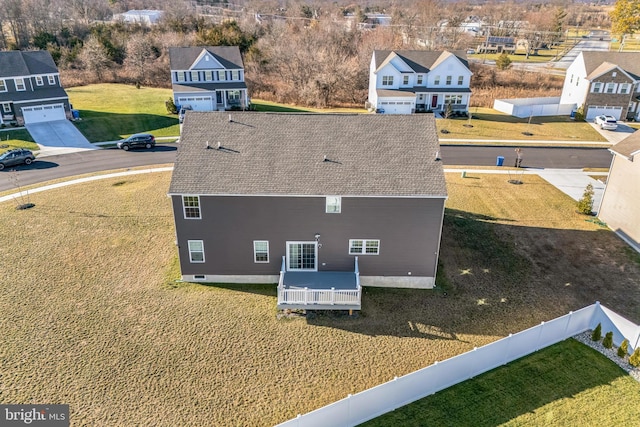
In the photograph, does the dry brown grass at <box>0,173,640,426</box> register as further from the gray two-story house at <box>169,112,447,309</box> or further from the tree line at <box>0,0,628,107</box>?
the tree line at <box>0,0,628,107</box>

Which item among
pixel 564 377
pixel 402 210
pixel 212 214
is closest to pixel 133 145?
pixel 212 214

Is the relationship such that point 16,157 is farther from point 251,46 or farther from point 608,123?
point 608,123

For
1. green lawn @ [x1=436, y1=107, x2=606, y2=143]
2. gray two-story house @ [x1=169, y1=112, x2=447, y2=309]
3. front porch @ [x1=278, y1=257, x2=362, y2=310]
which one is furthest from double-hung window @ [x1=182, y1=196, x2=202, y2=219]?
green lawn @ [x1=436, y1=107, x2=606, y2=143]

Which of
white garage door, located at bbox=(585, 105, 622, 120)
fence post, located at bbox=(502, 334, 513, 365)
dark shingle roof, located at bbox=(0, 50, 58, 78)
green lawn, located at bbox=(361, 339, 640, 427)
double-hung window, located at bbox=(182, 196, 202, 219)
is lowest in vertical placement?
green lawn, located at bbox=(361, 339, 640, 427)

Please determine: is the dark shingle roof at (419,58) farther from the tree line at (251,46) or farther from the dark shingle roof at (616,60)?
the dark shingle roof at (616,60)

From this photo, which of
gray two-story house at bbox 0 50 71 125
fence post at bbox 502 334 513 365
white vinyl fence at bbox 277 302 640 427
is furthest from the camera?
gray two-story house at bbox 0 50 71 125

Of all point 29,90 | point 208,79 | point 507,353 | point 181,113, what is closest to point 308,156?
point 507,353

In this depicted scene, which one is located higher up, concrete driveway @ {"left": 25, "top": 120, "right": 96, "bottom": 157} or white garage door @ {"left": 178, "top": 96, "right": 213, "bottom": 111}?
white garage door @ {"left": 178, "top": 96, "right": 213, "bottom": 111}
